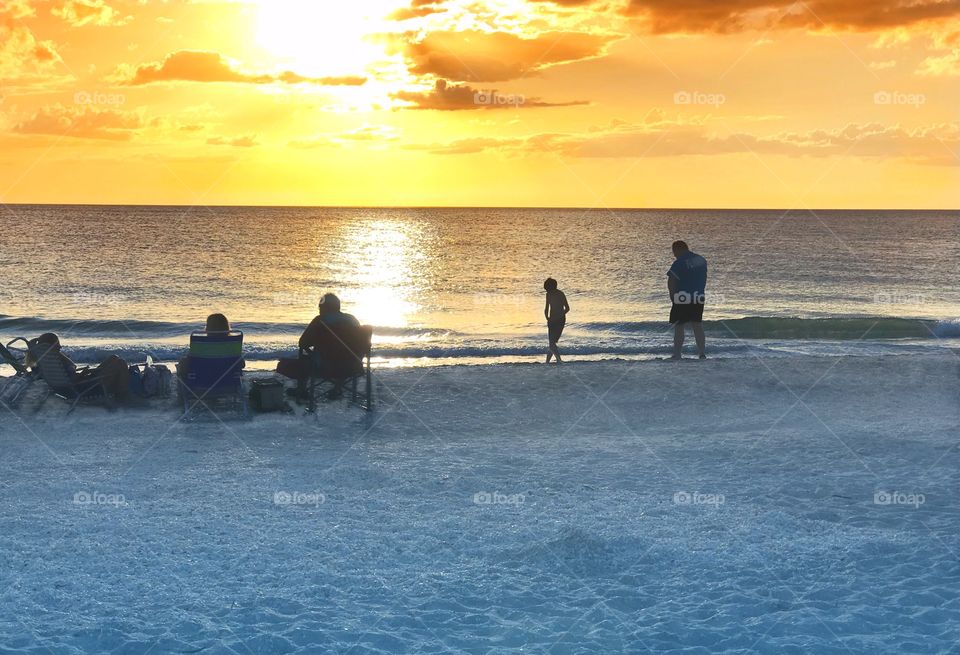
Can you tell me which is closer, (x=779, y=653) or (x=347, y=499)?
(x=779, y=653)

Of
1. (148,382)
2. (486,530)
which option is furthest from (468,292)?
(486,530)

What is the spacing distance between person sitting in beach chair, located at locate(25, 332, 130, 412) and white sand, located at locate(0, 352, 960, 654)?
1.50ft

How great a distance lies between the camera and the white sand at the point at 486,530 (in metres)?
5.28

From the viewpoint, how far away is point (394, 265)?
6009 cm

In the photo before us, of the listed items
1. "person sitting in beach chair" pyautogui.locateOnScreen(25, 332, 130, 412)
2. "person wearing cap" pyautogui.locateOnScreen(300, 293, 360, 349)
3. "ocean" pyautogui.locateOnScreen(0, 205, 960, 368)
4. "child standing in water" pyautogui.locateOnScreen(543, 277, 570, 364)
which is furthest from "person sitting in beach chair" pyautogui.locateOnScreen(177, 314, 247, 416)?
"ocean" pyautogui.locateOnScreen(0, 205, 960, 368)

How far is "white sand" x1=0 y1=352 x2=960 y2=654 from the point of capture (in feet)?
17.3

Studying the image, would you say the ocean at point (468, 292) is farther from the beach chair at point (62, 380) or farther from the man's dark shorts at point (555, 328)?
the beach chair at point (62, 380)

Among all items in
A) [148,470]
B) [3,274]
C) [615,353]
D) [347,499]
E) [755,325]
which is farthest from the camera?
[3,274]

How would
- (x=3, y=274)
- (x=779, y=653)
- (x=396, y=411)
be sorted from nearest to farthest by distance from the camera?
(x=779, y=653)
(x=396, y=411)
(x=3, y=274)

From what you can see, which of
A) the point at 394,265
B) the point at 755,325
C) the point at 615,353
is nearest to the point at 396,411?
the point at 615,353

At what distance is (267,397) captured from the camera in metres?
11.0

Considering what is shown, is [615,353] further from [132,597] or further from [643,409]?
[132,597]

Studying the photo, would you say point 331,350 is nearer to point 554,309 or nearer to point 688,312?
point 554,309

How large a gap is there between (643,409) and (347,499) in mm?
5135
